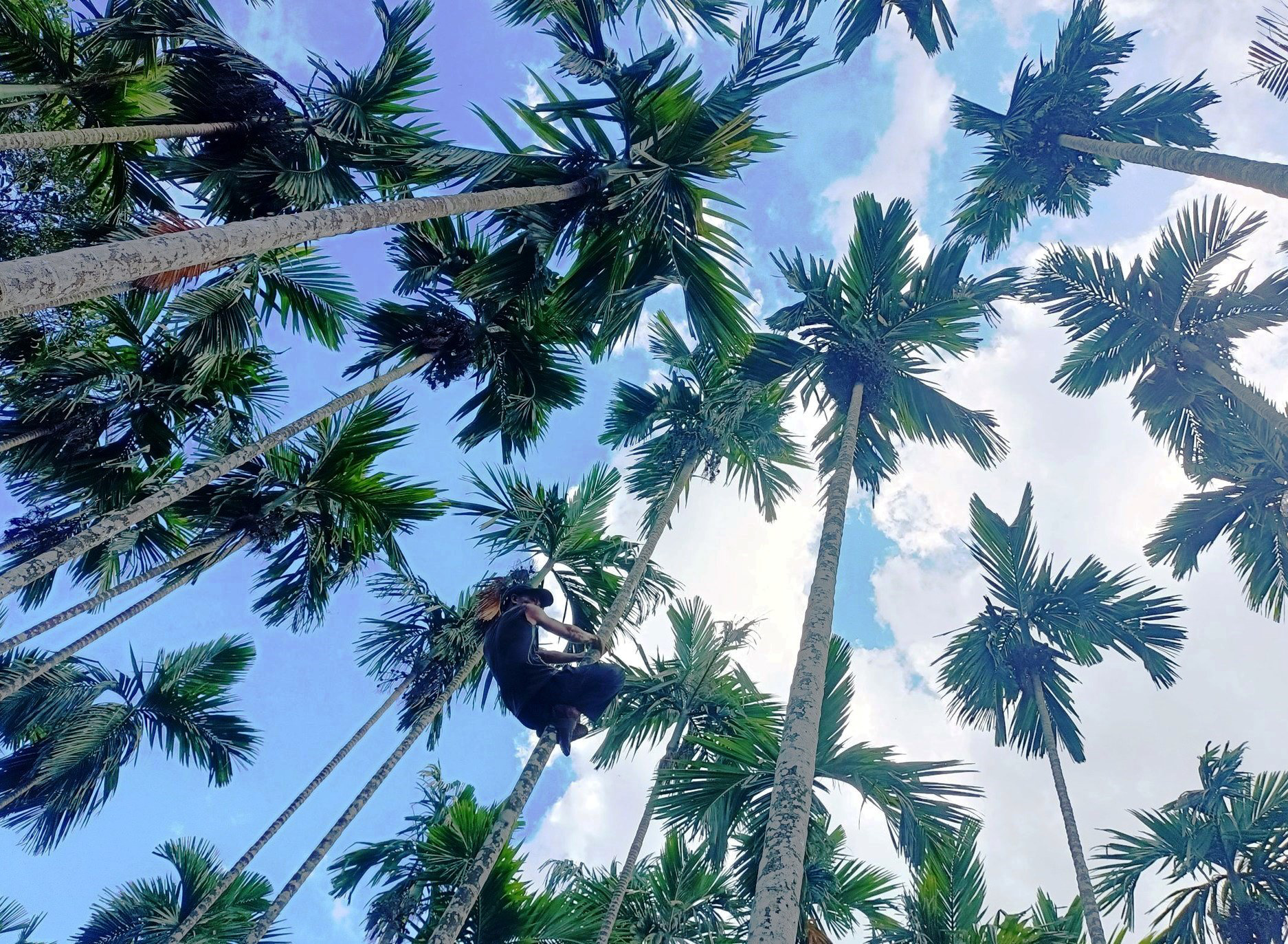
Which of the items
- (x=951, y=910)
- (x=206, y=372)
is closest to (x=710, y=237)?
(x=206, y=372)

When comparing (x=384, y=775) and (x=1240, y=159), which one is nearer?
(x=1240, y=159)

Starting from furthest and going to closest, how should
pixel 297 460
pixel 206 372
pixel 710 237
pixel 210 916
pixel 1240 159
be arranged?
pixel 210 916 < pixel 297 460 < pixel 206 372 < pixel 1240 159 < pixel 710 237

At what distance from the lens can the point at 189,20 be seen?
6609 millimetres

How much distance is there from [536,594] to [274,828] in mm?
7752

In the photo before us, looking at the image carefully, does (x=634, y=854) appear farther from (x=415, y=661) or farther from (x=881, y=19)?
(x=881, y=19)

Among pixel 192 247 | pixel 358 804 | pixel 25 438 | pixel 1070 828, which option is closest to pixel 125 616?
pixel 25 438

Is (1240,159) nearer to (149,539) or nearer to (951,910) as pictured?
(951,910)

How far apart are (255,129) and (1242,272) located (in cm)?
1432

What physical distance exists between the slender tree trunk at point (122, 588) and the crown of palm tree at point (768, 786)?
6.93 m

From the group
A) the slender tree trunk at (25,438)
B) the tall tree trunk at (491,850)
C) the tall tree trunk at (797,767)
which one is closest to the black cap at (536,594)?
the tall tree trunk at (491,850)

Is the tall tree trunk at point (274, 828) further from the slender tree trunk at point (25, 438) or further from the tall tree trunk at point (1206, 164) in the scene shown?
the tall tree trunk at point (1206, 164)

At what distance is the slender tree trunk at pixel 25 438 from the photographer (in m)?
8.89

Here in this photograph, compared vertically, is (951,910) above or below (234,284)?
below

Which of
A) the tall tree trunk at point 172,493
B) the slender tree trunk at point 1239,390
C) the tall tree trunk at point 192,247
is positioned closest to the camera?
the tall tree trunk at point 192,247
